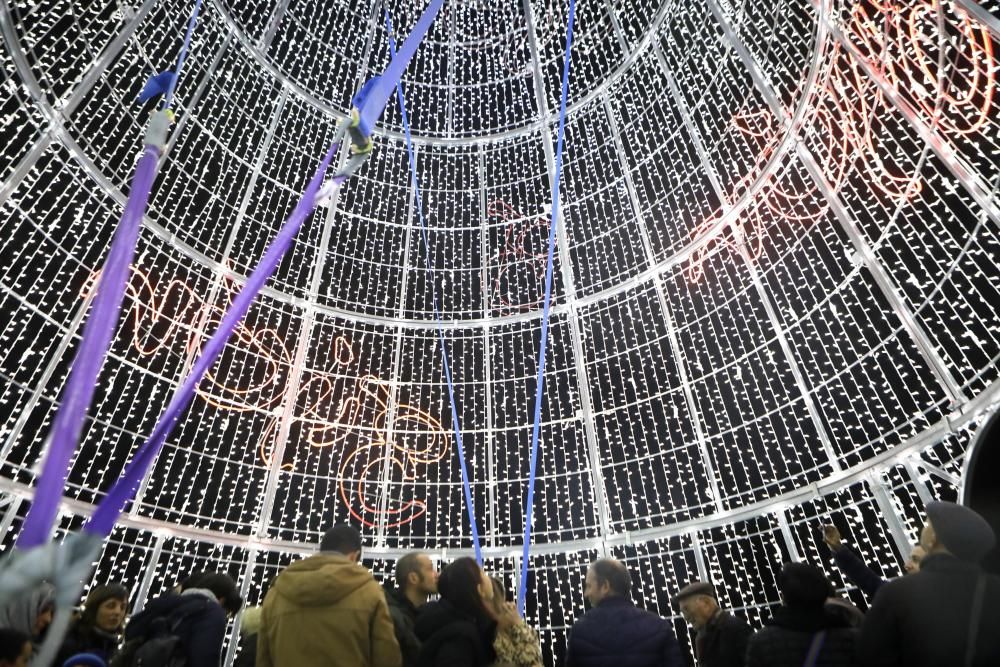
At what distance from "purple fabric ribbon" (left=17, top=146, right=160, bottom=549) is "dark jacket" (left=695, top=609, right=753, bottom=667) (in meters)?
5.31

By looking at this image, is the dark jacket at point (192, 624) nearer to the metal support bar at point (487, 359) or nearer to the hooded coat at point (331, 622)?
the hooded coat at point (331, 622)

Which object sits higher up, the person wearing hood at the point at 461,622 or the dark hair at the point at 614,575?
the dark hair at the point at 614,575

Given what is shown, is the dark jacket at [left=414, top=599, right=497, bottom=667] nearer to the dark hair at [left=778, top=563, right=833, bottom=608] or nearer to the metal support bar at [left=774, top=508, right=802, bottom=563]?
the dark hair at [left=778, top=563, right=833, bottom=608]

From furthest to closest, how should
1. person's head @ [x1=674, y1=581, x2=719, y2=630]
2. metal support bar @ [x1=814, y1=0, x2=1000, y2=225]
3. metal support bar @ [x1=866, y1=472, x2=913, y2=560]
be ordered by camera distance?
metal support bar @ [x1=866, y1=472, x2=913, y2=560] < metal support bar @ [x1=814, y1=0, x2=1000, y2=225] < person's head @ [x1=674, y1=581, x2=719, y2=630]

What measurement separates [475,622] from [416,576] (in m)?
0.87

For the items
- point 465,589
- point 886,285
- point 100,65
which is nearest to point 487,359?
point 886,285

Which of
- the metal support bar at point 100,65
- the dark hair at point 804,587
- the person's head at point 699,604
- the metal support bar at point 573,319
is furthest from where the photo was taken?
the metal support bar at point 573,319

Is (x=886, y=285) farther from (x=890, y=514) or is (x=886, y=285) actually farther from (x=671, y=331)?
(x=671, y=331)

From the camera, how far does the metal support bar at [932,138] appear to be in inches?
331

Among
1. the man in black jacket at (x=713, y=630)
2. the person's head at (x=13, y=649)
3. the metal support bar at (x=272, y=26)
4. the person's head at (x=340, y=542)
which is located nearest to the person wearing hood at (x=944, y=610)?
the man in black jacket at (x=713, y=630)

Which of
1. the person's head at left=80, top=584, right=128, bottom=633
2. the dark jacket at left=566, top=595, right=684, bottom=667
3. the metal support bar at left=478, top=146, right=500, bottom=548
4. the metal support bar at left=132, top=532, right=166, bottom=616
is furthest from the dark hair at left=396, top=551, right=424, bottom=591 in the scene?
the metal support bar at left=478, top=146, right=500, bottom=548

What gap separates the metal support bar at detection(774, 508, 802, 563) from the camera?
10297mm

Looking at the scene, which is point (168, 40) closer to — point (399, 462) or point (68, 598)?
point (399, 462)

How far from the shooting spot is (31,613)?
497cm
